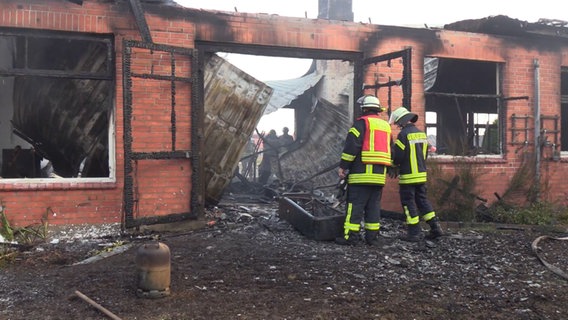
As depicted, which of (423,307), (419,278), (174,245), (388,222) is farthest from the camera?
(388,222)

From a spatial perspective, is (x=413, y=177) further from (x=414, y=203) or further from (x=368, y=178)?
(x=368, y=178)

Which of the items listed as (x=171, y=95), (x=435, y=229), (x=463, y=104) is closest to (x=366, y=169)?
(x=435, y=229)

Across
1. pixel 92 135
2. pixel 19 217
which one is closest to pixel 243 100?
pixel 92 135

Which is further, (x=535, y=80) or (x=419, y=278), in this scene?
(x=535, y=80)

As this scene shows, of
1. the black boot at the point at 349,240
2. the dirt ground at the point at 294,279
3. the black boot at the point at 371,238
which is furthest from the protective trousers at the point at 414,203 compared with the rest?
the black boot at the point at 349,240

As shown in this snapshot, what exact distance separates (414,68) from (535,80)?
8.19 ft

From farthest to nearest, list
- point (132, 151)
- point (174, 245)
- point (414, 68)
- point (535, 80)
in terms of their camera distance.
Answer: point (535, 80) < point (414, 68) < point (132, 151) < point (174, 245)

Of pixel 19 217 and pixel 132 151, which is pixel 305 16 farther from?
pixel 19 217

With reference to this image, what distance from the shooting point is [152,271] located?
354 cm

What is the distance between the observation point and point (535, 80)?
8219 mm

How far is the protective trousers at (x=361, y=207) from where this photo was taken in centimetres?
554

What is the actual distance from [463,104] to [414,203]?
7.77m

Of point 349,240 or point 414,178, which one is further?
point 414,178

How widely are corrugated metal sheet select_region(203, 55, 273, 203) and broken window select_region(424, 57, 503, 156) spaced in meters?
3.02
